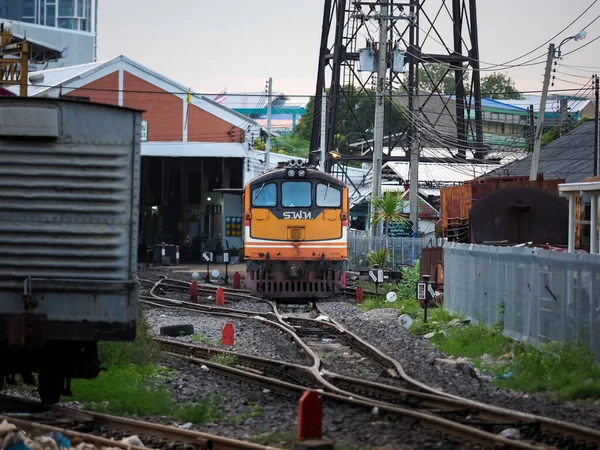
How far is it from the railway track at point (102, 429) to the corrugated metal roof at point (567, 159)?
33265 millimetres

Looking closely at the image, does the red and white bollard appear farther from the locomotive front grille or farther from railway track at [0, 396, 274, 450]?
railway track at [0, 396, 274, 450]

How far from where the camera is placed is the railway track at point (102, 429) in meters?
7.57

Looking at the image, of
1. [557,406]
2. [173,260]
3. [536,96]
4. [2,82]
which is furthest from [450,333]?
[536,96]

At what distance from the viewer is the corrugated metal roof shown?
4150cm

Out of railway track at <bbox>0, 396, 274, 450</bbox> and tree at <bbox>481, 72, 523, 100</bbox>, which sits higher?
tree at <bbox>481, 72, 523, 100</bbox>

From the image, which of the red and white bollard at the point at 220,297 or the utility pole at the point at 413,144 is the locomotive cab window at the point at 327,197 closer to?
the red and white bollard at the point at 220,297

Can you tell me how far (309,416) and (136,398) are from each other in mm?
2878

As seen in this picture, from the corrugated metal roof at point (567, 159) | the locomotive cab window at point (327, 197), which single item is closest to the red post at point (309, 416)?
the locomotive cab window at point (327, 197)

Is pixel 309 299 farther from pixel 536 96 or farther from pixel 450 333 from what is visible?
pixel 536 96

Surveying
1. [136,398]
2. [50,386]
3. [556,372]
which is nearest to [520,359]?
[556,372]

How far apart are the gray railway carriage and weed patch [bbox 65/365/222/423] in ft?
4.13

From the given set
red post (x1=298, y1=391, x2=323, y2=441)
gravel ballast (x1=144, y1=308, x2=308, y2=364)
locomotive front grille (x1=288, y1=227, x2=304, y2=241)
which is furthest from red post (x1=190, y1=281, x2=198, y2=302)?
red post (x1=298, y1=391, x2=323, y2=441)

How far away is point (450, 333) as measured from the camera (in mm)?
16656

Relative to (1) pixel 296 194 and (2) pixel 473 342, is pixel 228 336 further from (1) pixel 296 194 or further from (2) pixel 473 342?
(1) pixel 296 194
